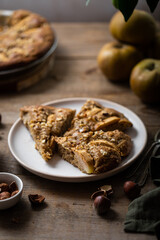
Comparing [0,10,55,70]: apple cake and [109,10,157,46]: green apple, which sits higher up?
[109,10,157,46]: green apple

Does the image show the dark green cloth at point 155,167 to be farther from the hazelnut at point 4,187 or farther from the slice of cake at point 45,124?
the hazelnut at point 4,187

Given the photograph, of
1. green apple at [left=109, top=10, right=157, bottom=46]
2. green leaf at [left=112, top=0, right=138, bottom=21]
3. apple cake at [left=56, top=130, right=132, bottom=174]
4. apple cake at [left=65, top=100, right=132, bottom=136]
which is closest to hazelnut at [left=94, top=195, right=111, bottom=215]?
apple cake at [left=56, top=130, right=132, bottom=174]

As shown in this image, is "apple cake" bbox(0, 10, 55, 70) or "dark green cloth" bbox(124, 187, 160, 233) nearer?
"dark green cloth" bbox(124, 187, 160, 233)

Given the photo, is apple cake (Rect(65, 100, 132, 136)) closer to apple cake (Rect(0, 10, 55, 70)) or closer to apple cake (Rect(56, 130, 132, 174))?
apple cake (Rect(56, 130, 132, 174))

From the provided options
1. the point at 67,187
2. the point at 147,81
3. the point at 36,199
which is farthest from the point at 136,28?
the point at 36,199

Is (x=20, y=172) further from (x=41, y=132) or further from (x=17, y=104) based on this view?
(x=17, y=104)

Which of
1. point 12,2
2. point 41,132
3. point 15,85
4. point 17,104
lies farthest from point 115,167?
point 12,2
